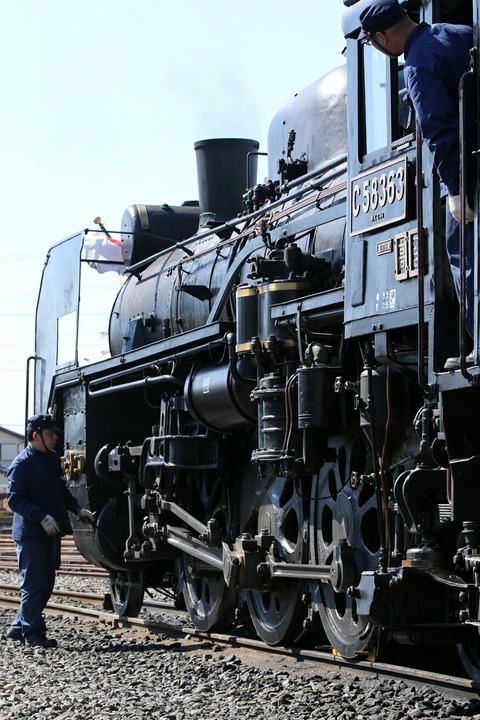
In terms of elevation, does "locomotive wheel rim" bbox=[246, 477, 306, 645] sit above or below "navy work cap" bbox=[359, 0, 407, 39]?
below

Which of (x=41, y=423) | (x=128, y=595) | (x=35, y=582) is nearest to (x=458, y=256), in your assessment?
(x=41, y=423)

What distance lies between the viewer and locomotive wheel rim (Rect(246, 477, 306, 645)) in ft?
25.7

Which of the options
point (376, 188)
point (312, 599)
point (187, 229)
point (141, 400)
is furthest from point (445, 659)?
point (187, 229)

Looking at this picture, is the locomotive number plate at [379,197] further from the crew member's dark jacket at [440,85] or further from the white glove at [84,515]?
the white glove at [84,515]

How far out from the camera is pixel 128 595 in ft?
34.5

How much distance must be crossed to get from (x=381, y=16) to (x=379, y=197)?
3.61 ft

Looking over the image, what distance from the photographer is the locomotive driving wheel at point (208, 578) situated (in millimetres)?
8961

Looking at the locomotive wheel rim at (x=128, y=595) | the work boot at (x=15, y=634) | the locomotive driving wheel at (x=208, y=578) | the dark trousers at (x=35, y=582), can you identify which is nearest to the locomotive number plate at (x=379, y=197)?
the locomotive driving wheel at (x=208, y=578)

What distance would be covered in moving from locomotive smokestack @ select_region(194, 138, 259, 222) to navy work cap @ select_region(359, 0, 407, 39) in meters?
6.20

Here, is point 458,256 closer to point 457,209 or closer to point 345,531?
point 457,209

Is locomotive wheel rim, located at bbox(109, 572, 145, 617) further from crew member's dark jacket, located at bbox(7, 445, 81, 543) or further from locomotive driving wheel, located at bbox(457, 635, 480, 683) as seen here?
locomotive driving wheel, located at bbox(457, 635, 480, 683)

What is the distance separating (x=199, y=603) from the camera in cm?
937

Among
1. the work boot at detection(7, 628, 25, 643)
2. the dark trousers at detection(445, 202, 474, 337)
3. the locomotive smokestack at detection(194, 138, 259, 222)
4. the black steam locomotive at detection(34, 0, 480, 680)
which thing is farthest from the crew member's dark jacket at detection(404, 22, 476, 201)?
the locomotive smokestack at detection(194, 138, 259, 222)

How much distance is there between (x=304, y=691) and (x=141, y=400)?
5.23 metres
